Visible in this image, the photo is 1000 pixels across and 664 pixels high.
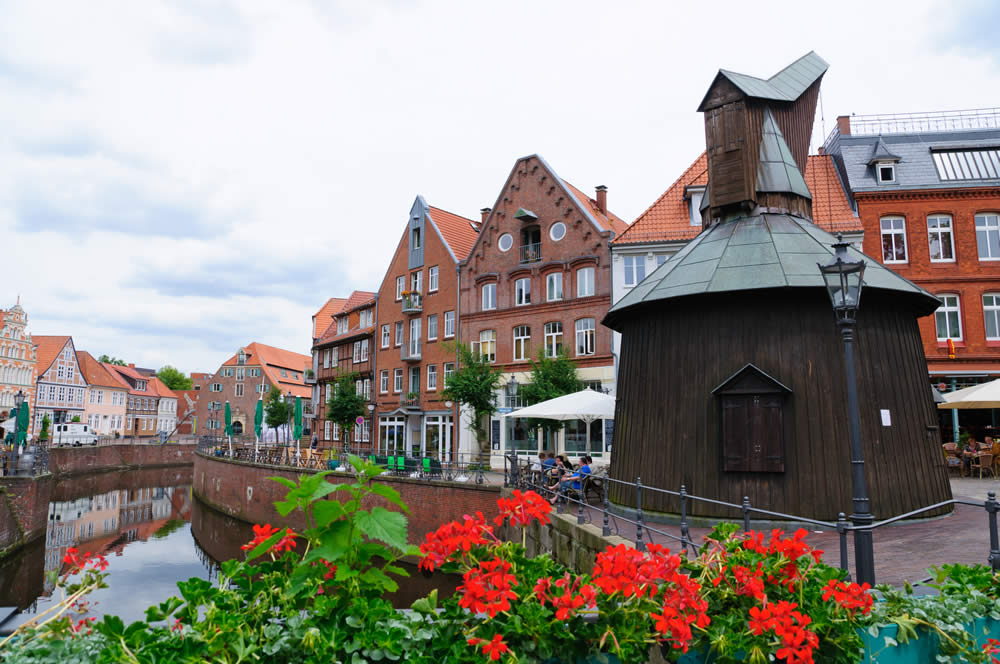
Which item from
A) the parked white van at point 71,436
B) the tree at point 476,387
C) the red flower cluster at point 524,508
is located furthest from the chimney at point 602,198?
the parked white van at point 71,436

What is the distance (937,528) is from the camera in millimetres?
10914

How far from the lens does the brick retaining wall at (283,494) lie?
19.5 metres

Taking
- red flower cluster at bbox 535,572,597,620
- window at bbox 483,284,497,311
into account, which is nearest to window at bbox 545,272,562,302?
window at bbox 483,284,497,311

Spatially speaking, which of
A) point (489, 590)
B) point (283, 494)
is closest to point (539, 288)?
point (283, 494)

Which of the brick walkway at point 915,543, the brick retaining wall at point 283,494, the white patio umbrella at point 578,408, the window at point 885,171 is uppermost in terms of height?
the window at point 885,171

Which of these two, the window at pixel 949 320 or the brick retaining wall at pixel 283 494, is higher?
the window at pixel 949 320

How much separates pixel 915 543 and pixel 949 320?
17.1 metres

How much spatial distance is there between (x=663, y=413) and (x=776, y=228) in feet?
14.7

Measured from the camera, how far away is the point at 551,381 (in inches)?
1014

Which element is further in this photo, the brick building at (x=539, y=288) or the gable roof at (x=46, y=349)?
the gable roof at (x=46, y=349)

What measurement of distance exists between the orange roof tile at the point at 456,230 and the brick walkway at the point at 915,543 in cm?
Answer: 2361

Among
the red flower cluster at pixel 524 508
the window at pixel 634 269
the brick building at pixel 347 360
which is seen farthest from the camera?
the brick building at pixel 347 360

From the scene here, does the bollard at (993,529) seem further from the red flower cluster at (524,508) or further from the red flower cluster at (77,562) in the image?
the red flower cluster at (77,562)

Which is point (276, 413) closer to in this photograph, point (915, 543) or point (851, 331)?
point (915, 543)
